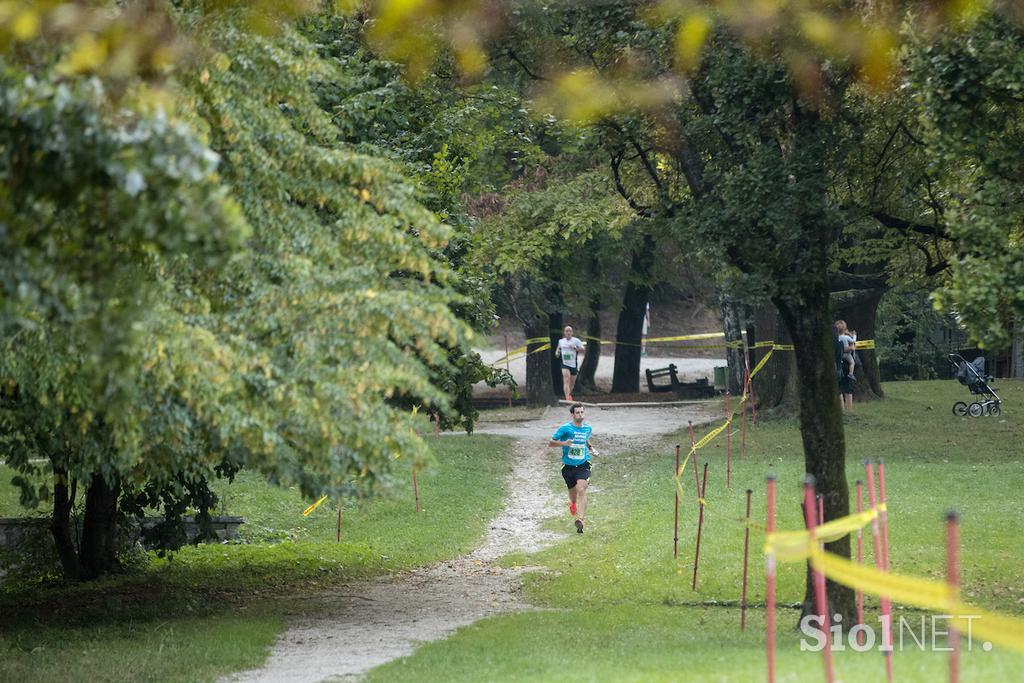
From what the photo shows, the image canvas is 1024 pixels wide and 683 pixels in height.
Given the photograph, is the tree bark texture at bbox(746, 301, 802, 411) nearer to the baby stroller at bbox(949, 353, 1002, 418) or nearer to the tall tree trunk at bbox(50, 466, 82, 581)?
the baby stroller at bbox(949, 353, 1002, 418)

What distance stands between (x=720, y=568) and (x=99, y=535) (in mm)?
8206

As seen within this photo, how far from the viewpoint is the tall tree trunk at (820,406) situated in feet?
41.3

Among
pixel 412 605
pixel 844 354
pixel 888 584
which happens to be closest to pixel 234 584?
pixel 412 605

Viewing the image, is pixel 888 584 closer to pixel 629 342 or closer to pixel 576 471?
pixel 576 471

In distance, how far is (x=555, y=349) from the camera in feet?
118

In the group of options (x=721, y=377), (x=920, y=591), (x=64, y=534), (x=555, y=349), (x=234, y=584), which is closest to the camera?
(x=920, y=591)

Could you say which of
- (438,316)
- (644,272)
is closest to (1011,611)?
(438,316)

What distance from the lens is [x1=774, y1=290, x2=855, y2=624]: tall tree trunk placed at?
12.6m

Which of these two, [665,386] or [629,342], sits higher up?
[629,342]

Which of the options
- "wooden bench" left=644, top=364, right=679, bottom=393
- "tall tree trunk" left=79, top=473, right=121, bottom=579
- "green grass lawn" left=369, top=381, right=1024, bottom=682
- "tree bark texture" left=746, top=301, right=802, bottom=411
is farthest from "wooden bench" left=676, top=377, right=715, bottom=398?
"tall tree trunk" left=79, top=473, right=121, bottom=579

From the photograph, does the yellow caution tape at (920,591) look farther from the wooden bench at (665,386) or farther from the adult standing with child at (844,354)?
the wooden bench at (665,386)

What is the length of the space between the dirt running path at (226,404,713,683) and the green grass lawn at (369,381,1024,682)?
1.43 ft

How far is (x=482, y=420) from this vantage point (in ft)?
102

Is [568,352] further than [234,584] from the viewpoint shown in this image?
Yes
